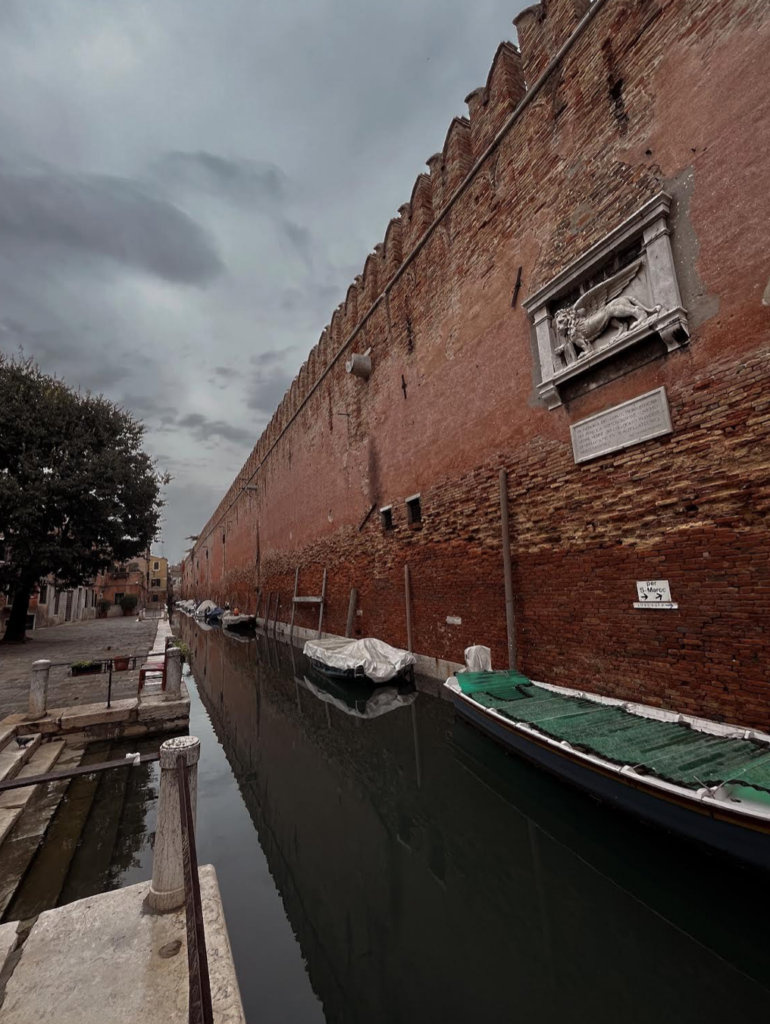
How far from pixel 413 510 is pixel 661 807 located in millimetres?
7313

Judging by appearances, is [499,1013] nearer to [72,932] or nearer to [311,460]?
[72,932]

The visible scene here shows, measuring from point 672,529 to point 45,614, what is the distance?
1064 inches

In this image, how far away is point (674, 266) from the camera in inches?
199

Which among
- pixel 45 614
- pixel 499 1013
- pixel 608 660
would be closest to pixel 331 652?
pixel 608 660

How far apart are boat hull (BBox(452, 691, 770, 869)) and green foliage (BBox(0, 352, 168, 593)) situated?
1428 centimetres

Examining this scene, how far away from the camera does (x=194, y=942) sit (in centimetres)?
113

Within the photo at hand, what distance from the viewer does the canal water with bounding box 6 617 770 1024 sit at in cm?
238

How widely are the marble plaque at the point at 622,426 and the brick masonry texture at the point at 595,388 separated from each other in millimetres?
113

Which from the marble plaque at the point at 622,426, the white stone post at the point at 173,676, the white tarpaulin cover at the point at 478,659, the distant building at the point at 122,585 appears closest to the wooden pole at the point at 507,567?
the white tarpaulin cover at the point at 478,659

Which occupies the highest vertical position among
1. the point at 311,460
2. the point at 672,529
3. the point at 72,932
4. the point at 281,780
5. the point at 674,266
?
the point at 311,460

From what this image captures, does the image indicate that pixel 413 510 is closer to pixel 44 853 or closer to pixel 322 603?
pixel 322 603

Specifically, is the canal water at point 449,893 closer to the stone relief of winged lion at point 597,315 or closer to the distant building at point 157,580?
the stone relief of winged lion at point 597,315

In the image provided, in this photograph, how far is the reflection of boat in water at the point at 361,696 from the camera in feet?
26.5

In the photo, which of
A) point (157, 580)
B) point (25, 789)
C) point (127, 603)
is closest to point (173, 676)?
point (25, 789)
